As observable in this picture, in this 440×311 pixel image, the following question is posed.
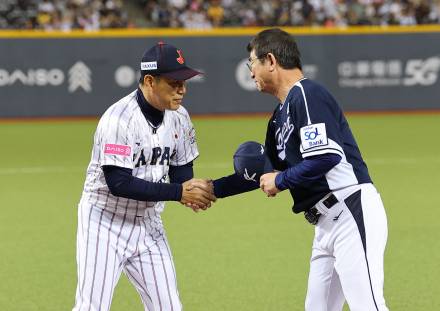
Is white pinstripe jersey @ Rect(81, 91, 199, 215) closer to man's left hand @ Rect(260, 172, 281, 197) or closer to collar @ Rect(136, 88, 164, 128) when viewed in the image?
collar @ Rect(136, 88, 164, 128)

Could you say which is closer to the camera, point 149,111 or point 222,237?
point 149,111

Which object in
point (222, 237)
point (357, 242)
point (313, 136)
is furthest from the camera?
point (222, 237)

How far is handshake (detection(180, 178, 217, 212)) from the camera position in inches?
215

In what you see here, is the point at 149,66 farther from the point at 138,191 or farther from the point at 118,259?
the point at 118,259

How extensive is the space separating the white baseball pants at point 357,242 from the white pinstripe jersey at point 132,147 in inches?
41.4

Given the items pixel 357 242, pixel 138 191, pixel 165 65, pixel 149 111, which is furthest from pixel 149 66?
pixel 357 242

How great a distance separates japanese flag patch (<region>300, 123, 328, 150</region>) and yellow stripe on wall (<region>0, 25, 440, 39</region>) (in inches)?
624

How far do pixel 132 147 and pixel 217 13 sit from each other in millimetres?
18973

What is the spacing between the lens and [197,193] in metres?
5.50

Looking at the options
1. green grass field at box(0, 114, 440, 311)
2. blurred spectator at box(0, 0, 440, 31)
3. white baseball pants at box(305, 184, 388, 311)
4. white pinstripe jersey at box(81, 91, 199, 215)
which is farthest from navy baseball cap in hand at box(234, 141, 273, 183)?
blurred spectator at box(0, 0, 440, 31)

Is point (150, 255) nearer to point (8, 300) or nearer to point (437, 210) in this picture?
point (8, 300)

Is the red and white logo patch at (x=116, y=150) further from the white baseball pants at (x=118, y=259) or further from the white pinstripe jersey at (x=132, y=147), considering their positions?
the white baseball pants at (x=118, y=259)

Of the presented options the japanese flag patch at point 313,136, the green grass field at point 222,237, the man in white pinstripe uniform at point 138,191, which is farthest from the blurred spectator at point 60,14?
the japanese flag patch at point 313,136

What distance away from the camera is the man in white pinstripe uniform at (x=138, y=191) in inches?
205
